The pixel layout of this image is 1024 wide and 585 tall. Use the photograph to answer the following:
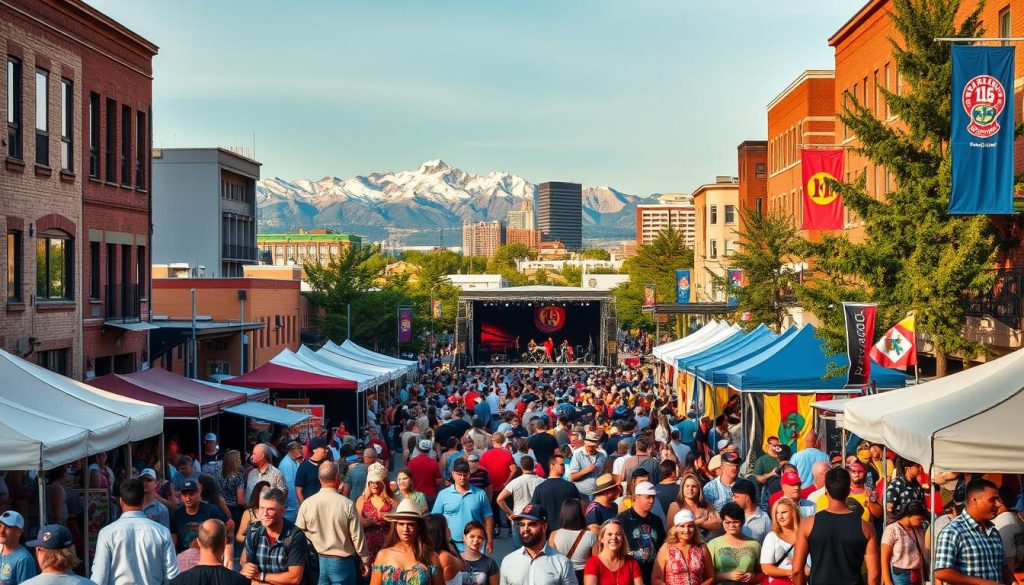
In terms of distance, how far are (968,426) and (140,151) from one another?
27538 mm

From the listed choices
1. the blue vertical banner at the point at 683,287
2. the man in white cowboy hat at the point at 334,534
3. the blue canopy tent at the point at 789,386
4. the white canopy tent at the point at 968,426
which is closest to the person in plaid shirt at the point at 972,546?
the white canopy tent at the point at 968,426

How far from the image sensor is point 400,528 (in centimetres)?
848

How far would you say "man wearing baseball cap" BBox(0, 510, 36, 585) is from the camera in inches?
384

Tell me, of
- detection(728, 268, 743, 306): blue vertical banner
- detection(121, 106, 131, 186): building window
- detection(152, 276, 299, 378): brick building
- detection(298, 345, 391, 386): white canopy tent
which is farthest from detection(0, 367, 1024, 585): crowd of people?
detection(728, 268, 743, 306): blue vertical banner

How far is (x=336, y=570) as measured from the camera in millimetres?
10969

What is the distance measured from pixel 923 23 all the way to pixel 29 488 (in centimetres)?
1555

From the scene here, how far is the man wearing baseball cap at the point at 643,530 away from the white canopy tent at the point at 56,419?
17.1 feet

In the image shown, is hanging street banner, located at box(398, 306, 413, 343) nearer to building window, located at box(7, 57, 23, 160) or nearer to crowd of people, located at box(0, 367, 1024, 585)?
building window, located at box(7, 57, 23, 160)

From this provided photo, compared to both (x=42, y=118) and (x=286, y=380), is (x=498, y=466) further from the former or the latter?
(x=42, y=118)

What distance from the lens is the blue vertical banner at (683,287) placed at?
62.8 meters

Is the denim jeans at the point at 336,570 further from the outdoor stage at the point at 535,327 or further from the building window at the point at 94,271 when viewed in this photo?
the outdoor stage at the point at 535,327

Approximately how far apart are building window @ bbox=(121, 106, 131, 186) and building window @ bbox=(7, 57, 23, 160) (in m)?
6.57

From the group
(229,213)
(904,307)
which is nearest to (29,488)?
(904,307)

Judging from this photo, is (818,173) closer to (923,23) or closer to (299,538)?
(923,23)
